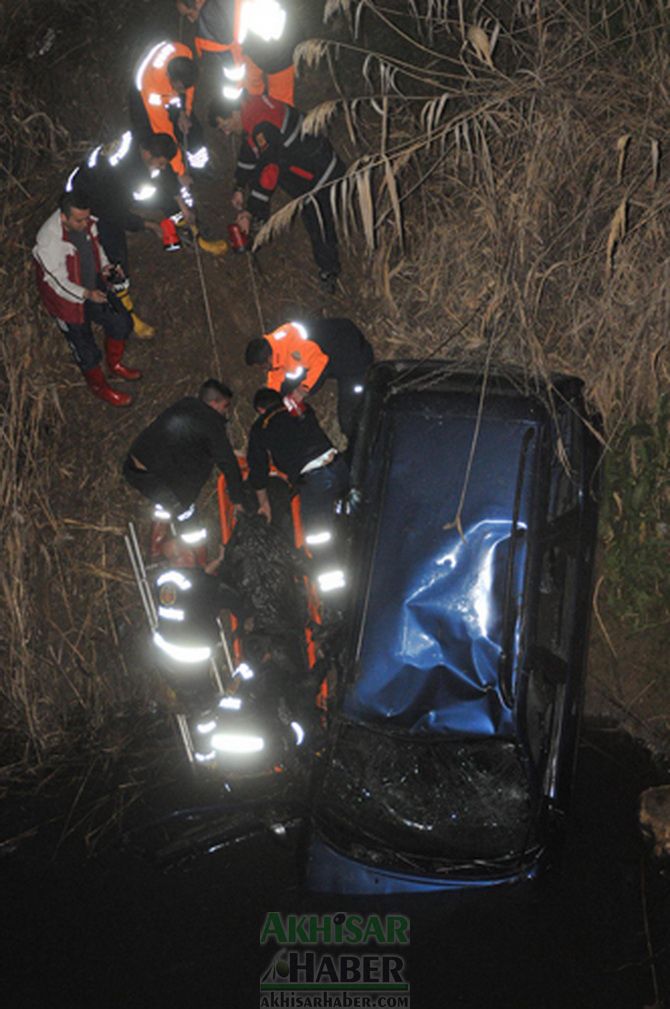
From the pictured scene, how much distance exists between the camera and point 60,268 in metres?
6.54

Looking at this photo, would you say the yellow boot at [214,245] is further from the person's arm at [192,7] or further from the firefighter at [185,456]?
the person's arm at [192,7]

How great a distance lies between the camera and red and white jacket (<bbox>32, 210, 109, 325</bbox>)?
6469 millimetres

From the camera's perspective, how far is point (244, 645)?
21.0 feet

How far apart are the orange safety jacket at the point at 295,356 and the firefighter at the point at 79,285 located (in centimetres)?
129

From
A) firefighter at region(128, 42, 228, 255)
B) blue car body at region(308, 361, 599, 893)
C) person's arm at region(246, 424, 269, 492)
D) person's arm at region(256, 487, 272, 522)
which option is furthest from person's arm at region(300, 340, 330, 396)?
firefighter at region(128, 42, 228, 255)

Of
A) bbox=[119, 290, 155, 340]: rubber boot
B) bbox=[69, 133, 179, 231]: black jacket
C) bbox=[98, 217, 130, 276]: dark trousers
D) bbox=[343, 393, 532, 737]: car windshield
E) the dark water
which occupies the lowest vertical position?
the dark water

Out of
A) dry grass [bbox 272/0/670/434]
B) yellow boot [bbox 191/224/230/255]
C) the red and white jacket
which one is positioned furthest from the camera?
yellow boot [bbox 191/224/230/255]

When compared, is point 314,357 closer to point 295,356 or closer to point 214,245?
point 295,356

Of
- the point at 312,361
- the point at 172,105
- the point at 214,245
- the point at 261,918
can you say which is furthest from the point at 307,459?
the point at 261,918

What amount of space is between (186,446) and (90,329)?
1230 millimetres

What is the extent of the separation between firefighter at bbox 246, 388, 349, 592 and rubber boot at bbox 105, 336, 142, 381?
4.50 ft

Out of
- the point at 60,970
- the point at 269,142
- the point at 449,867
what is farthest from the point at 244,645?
the point at 269,142

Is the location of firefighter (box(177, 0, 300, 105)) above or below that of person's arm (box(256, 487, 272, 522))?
above

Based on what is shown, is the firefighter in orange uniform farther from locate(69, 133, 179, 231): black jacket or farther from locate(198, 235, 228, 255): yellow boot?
locate(69, 133, 179, 231): black jacket
